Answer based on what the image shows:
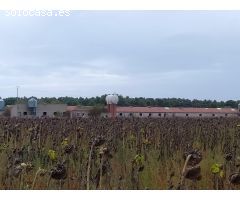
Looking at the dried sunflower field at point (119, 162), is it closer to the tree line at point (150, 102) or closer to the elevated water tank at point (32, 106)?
the elevated water tank at point (32, 106)

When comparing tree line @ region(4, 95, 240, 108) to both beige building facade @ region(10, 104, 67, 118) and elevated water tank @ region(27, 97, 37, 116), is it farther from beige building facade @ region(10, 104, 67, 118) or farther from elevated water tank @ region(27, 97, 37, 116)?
elevated water tank @ region(27, 97, 37, 116)

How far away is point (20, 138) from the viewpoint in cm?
780

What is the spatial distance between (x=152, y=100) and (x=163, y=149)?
79.9 m

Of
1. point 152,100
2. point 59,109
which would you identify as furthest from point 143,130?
point 152,100

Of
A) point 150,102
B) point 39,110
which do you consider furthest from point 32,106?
point 150,102

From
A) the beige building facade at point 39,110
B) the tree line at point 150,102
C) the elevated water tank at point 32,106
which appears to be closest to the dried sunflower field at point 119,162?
the beige building facade at point 39,110

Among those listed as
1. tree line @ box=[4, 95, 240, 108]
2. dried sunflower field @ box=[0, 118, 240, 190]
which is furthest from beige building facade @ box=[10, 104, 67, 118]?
dried sunflower field @ box=[0, 118, 240, 190]

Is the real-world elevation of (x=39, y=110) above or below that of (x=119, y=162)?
above

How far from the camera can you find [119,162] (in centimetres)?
553

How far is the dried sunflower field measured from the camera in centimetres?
280

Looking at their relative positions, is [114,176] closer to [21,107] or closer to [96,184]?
[96,184]

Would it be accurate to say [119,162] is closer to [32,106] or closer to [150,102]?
[32,106]

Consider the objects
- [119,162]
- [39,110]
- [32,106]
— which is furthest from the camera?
[39,110]

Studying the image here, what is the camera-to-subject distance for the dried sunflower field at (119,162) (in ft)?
9.20
